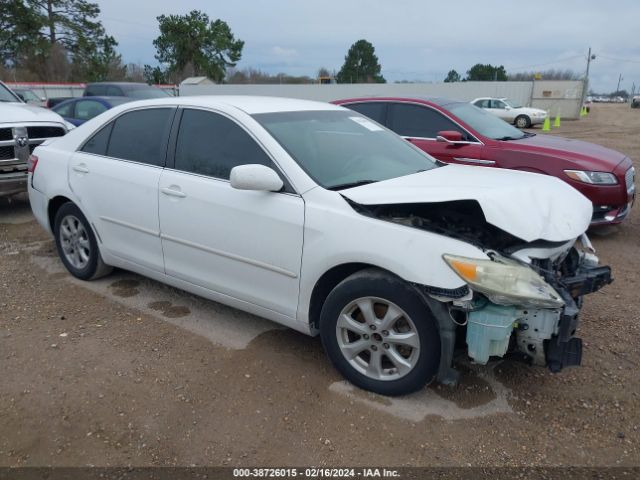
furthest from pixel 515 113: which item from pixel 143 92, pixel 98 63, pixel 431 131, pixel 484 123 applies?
pixel 98 63

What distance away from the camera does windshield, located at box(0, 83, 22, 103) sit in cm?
784

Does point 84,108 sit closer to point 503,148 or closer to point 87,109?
point 87,109

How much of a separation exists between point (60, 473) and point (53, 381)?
2.83ft

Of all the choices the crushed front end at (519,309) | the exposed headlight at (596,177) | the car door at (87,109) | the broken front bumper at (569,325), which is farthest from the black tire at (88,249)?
the car door at (87,109)

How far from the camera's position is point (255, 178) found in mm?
3074

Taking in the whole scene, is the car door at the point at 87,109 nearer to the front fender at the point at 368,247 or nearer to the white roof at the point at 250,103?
the white roof at the point at 250,103

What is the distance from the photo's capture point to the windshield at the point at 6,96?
7.84 meters

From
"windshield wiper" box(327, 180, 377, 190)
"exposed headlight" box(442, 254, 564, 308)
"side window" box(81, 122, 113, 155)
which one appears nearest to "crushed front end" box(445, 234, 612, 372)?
"exposed headlight" box(442, 254, 564, 308)

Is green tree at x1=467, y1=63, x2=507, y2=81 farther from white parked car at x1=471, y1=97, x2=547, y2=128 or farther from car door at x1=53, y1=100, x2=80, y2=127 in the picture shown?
car door at x1=53, y1=100, x2=80, y2=127

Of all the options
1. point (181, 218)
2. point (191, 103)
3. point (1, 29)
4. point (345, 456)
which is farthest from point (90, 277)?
point (1, 29)

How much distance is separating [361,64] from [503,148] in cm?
7461

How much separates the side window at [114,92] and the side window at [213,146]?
36.0ft

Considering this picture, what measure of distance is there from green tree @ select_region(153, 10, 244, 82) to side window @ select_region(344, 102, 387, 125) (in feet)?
197

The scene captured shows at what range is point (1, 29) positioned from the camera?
135 ft
